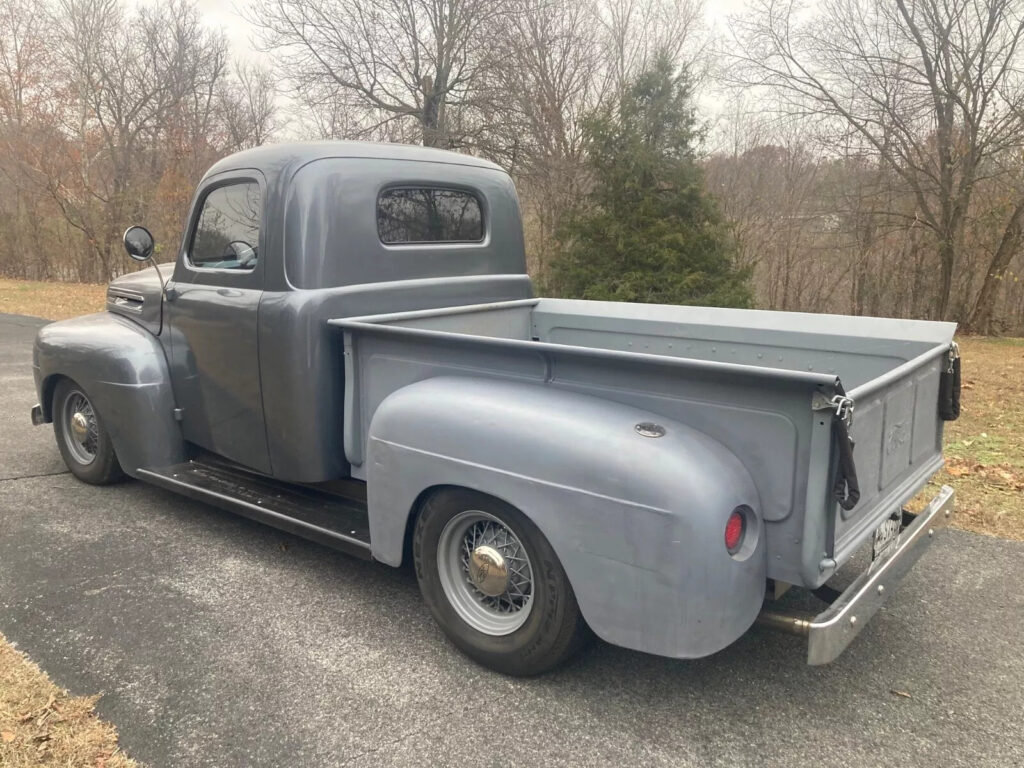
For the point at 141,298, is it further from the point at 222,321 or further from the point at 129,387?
the point at 222,321

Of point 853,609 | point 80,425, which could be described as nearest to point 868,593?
point 853,609

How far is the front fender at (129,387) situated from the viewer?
4309 millimetres

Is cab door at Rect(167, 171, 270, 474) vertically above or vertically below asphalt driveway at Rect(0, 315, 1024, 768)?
above

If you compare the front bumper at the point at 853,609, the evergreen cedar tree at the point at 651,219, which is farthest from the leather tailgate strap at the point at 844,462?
the evergreen cedar tree at the point at 651,219

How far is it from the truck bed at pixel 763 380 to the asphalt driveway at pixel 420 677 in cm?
62

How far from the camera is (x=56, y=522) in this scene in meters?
4.37

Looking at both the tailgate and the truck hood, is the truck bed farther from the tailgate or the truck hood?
the truck hood

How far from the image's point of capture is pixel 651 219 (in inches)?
447

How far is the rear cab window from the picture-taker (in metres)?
4.01

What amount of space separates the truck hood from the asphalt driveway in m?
1.30

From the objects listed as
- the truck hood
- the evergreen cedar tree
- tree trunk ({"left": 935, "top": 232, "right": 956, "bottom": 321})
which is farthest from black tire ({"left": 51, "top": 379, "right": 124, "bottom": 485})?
tree trunk ({"left": 935, "top": 232, "right": 956, "bottom": 321})

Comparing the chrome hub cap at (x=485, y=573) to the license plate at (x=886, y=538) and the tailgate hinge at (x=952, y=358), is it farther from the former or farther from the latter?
the tailgate hinge at (x=952, y=358)

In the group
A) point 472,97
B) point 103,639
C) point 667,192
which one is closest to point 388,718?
point 103,639

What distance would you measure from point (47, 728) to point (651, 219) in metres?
10.1
